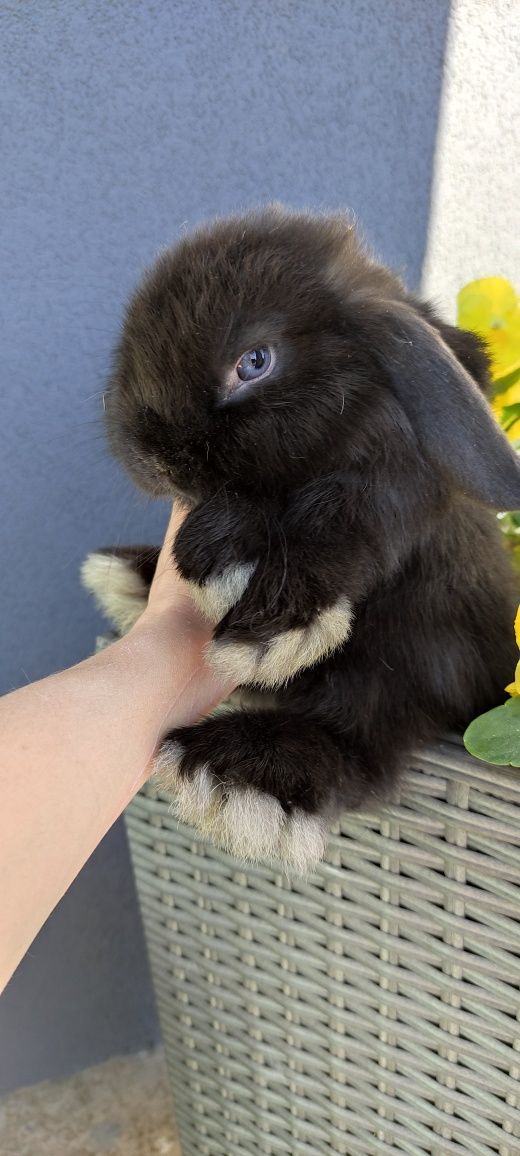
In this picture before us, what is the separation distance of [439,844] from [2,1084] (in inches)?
36.6

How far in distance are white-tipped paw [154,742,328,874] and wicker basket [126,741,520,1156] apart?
92 mm

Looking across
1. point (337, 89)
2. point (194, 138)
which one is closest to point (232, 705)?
point (194, 138)

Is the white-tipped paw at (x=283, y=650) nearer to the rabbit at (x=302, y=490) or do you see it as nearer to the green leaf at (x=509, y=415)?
the rabbit at (x=302, y=490)

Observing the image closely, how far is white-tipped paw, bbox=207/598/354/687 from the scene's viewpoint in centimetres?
69

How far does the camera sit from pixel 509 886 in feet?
2.49

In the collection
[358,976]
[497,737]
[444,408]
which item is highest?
[444,408]

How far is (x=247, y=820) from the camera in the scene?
0.74 m

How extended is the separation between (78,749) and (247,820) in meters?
0.14

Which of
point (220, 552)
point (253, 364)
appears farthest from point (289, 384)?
point (220, 552)

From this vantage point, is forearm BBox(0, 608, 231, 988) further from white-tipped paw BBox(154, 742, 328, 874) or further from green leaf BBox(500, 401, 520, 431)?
green leaf BBox(500, 401, 520, 431)

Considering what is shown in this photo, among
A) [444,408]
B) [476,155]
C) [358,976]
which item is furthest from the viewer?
[476,155]

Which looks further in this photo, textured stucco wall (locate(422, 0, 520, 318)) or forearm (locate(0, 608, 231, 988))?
textured stucco wall (locate(422, 0, 520, 318))

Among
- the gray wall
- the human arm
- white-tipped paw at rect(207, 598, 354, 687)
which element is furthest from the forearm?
the gray wall

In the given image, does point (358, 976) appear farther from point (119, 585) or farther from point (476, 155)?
point (476, 155)
